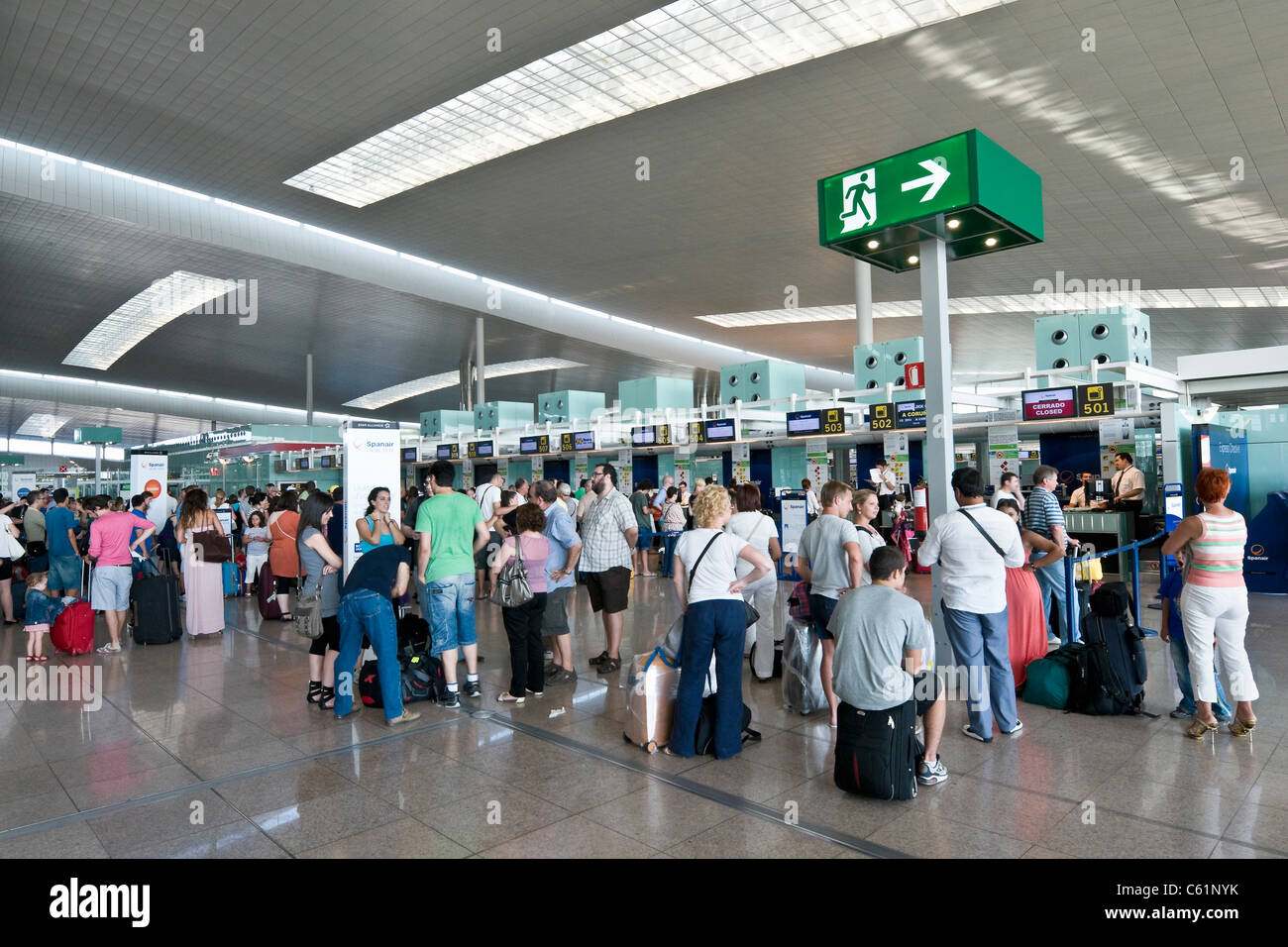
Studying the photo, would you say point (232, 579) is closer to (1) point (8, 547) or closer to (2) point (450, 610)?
(1) point (8, 547)

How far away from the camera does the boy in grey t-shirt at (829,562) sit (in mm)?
4914

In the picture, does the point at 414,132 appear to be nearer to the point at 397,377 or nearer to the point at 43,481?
the point at 397,377

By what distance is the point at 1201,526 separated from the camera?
4.39m

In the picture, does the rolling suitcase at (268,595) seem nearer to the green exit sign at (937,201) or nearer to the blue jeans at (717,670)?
the blue jeans at (717,670)

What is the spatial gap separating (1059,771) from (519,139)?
38.1 feet

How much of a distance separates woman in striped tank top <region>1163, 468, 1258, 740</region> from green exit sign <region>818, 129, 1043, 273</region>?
6.86 ft

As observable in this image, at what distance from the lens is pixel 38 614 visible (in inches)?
310

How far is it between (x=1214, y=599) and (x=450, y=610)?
491cm

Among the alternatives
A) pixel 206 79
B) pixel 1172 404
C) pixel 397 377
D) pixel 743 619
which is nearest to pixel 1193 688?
pixel 743 619

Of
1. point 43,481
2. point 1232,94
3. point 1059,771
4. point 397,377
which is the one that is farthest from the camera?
point 43,481

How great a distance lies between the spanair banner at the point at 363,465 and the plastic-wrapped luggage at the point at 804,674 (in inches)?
163

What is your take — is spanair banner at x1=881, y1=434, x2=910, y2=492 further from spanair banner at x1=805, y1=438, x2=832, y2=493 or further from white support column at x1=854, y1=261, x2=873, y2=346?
white support column at x1=854, y1=261, x2=873, y2=346

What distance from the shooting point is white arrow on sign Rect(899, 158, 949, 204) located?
490 centimetres
